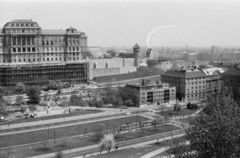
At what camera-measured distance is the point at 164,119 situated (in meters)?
41.2

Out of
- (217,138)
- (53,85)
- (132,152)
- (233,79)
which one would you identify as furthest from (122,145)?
(233,79)

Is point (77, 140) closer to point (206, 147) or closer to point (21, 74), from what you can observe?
point (206, 147)

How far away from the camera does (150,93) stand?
2042 inches

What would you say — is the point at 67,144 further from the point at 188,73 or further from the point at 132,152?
the point at 188,73

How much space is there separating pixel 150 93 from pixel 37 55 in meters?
31.3

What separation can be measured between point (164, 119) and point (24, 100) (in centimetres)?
2530

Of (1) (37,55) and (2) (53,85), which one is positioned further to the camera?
(1) (37,55)

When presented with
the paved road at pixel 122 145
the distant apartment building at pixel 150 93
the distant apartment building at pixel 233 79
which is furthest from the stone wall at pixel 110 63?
the paved road at pixel 122 145

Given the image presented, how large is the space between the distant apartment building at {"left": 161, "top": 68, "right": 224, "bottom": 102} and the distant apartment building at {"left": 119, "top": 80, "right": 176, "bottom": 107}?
124 inches

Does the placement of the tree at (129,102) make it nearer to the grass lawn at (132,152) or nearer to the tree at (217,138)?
the grass lawn at (132,152)

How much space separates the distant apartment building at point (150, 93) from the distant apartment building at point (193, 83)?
10.3 feet

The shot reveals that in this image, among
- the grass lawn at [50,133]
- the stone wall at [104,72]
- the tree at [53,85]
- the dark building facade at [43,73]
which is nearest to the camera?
the grass lawn at [50,133]

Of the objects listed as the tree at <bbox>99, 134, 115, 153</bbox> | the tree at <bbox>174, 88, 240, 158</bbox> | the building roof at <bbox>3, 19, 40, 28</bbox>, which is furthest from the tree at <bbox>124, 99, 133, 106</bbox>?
the building roof at <bbox>3, 19, 40, 28</bbox>

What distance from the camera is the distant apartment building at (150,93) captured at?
168 ft
